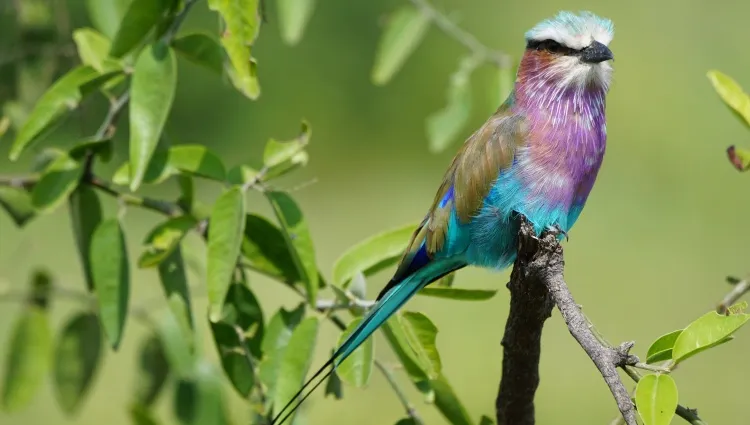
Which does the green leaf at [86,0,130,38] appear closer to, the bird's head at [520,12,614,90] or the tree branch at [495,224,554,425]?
the bird's head at [520,12,614,90]

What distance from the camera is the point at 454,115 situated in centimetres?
304

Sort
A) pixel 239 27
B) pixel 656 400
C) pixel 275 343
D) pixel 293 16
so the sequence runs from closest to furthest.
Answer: pixel 656 400, pixel 239 27, pixel 275 343, pixel 293 16

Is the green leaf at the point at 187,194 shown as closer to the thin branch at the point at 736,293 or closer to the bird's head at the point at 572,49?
the bird's head at the point at 572,49

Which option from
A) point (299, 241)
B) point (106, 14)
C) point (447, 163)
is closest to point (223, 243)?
point (299, 241)

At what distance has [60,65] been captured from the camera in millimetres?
3475

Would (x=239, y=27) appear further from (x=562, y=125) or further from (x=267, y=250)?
(x=562, y=125)

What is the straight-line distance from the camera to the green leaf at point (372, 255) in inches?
94.3

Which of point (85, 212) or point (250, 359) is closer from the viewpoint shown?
point (250, 359)

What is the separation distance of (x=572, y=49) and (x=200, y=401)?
1313mm

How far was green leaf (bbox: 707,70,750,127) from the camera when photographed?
2193 millimetres

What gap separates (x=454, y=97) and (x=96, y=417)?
3.02m

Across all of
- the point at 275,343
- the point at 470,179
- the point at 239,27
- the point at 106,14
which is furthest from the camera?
the point at 106,14

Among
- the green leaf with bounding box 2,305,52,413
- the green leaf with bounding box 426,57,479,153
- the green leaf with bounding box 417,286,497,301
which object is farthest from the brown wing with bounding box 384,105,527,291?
the green leaf with bounding box 2,305,52,413

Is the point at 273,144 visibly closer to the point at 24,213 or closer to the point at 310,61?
the point at 24,213
